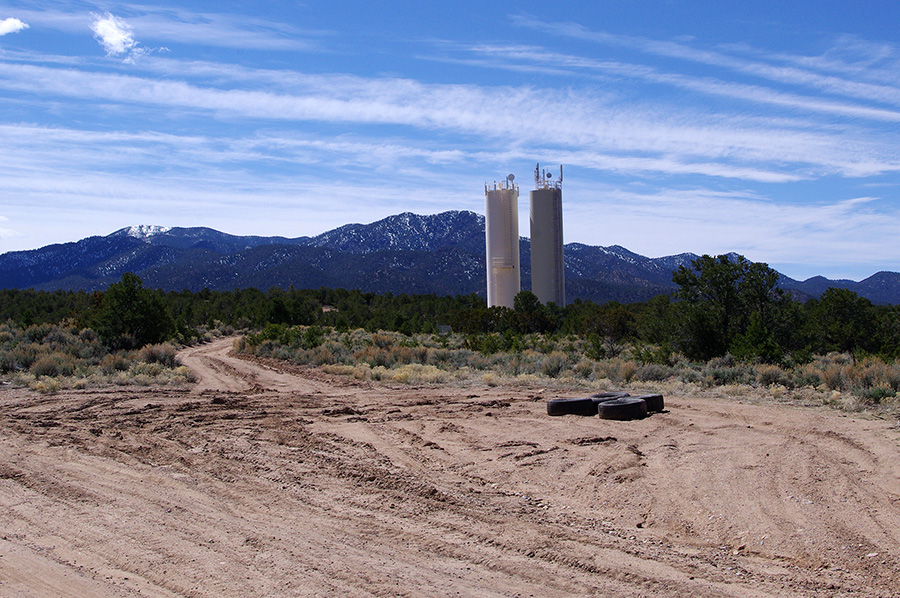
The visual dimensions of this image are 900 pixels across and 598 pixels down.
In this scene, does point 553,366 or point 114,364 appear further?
point 114,364

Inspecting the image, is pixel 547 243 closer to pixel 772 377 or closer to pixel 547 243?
pixel 547 243

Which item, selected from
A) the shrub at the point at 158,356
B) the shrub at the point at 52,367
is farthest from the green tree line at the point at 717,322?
the shrub at the point at 52,367

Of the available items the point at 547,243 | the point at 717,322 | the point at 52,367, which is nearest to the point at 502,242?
the point at 547,243

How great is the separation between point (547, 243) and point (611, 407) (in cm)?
4545

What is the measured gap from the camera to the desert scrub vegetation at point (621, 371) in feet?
48.6

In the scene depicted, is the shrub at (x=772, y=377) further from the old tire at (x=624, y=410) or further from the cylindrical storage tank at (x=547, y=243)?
the cylindrical storage tank at (x=547, y=243)

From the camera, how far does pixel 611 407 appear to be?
1259cm

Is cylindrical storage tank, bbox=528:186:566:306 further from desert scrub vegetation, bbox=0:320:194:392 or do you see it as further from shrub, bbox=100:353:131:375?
shrub, bbox=100:353:131:375

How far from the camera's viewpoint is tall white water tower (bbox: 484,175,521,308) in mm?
55375

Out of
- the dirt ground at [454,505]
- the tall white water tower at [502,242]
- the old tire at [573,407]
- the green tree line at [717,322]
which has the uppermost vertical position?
the tall white water tower at [502,242]

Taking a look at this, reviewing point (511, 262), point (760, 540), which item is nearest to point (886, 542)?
point (760, 540)

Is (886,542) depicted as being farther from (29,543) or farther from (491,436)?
(29,543)

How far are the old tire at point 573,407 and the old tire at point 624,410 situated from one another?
0.34 metres

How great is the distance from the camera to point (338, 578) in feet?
17.7
